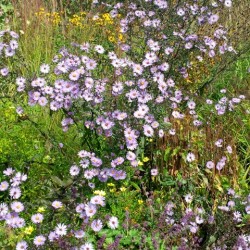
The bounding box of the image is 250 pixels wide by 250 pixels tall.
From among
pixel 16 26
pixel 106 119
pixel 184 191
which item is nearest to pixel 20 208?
pixel 106 119

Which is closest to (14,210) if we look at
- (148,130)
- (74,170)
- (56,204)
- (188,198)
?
(56,204)

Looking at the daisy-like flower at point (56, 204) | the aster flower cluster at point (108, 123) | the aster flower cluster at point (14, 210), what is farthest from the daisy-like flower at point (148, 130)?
the aster flower cluster at point (14, 210)

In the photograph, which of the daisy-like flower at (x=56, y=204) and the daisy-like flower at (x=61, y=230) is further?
the daisy-like flower at (x=56, y=204)

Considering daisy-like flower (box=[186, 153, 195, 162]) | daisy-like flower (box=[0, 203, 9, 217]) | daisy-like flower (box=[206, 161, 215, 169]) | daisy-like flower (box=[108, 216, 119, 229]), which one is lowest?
daisy-like flower (box=[108, 216, 119, 229])

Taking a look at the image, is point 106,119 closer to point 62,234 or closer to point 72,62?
point 72,62

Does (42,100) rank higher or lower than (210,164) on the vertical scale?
higher

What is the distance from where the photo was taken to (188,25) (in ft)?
14.0

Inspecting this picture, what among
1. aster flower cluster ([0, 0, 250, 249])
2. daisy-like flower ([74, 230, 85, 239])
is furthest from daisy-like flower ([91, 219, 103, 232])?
daisy-like flower ([74, 230, 85, 239])

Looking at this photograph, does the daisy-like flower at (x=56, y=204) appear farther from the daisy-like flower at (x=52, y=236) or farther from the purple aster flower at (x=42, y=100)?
the purple aster flower at (x=42, y=100)

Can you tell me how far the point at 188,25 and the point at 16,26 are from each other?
2.52m

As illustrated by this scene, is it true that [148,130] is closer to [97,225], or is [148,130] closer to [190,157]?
[190,157]

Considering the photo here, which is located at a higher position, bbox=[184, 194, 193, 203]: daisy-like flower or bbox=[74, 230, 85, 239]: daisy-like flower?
bbox=[184, 194, 193, 203]: daisy-like flower

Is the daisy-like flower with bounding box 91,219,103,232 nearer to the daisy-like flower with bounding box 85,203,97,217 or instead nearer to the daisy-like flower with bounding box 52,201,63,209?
the daisy-like flower with bounding box 85,203,97,217

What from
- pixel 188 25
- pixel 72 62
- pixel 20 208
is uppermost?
pixel 188 25
